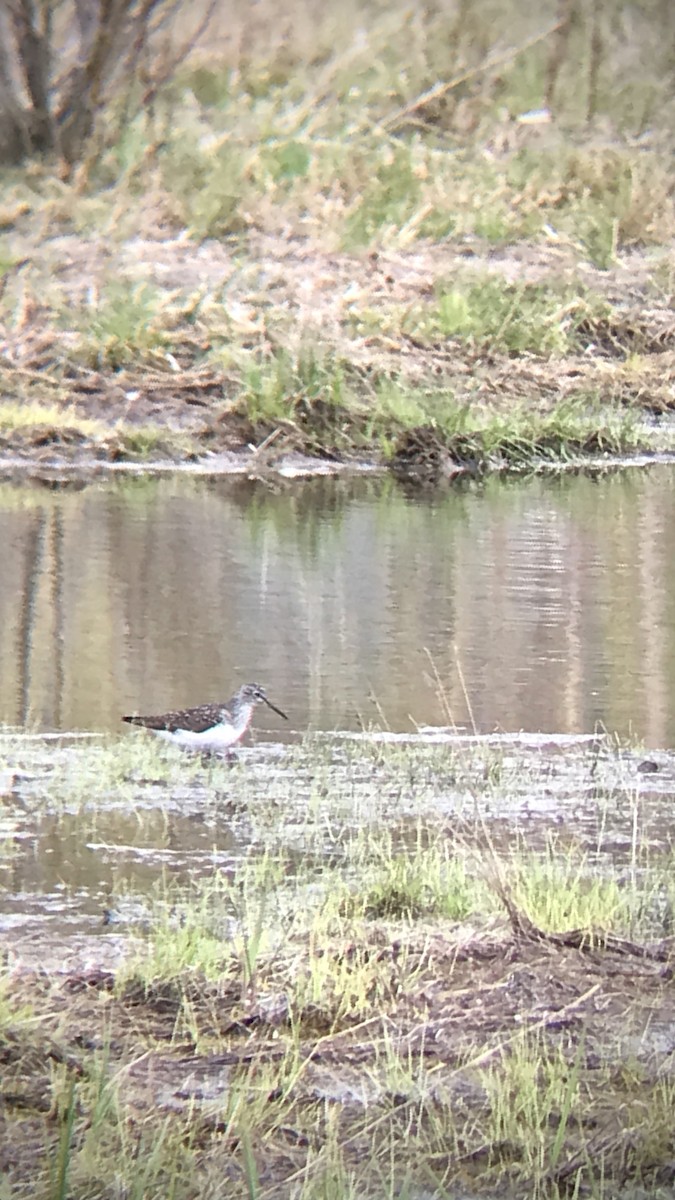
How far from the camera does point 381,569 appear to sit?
211 inches

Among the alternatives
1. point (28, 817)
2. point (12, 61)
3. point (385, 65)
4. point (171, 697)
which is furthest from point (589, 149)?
point (28, 817)

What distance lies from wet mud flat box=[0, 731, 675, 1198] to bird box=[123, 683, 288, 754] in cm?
9

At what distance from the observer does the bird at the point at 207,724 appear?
3.42 m

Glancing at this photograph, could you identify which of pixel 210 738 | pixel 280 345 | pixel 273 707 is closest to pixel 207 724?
pixel 210 738

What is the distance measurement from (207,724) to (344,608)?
1.40 meters

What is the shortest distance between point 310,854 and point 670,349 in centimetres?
684

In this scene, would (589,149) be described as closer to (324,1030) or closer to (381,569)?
(381,569)

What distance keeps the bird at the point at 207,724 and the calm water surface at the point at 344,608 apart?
198mm

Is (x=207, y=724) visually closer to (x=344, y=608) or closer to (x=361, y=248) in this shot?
(x=344, y=608)

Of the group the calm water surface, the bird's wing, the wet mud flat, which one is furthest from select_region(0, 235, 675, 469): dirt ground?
the wet mud flat

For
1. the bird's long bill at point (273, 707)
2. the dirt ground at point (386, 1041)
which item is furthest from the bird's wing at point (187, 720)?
the dirt ground at point (386, 1041)

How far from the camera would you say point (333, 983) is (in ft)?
7.59

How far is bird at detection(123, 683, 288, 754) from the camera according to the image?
3.42 metres

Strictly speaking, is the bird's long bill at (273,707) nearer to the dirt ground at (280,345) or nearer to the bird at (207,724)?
the bird at (207,724)
